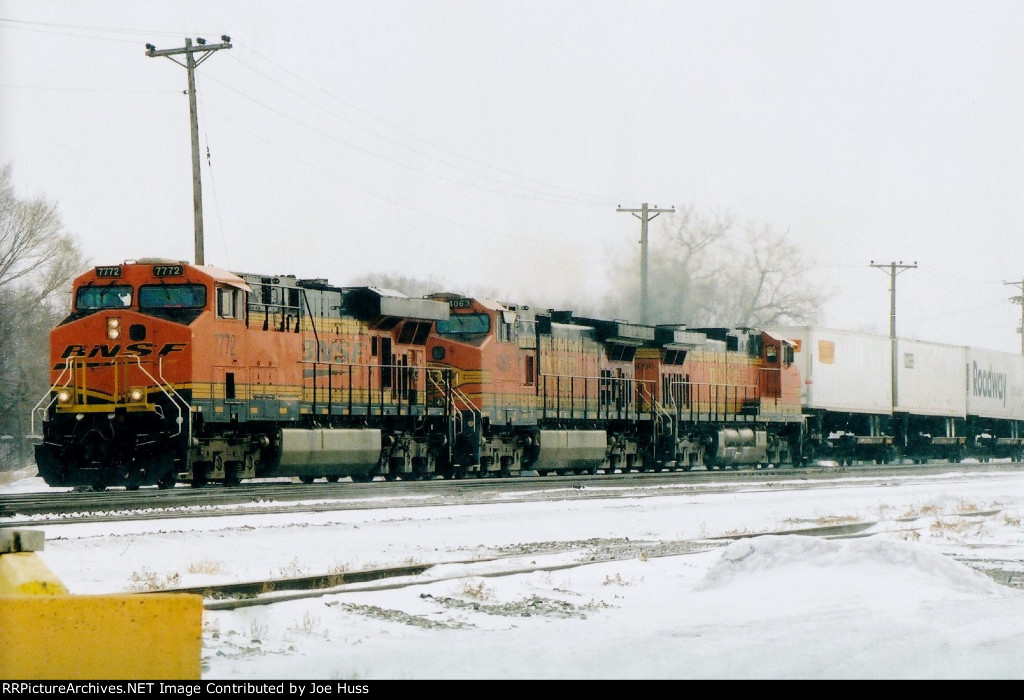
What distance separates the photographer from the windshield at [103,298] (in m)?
A: 18.4

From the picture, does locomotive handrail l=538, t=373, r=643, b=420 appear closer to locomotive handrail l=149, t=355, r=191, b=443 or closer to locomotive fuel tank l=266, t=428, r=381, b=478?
locomotive fuel tank l=266, t=428, r=381, b=478

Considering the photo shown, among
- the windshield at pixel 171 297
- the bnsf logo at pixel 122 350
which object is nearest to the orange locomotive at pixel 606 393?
the windshield at pixel 171 297

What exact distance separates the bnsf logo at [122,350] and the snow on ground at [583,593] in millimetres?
4291

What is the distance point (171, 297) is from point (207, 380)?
1.43 metres

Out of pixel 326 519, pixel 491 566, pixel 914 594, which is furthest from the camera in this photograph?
pixel 326 519

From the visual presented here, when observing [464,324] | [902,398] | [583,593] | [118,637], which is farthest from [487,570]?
[902,398]

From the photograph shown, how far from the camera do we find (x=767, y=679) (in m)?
5.86

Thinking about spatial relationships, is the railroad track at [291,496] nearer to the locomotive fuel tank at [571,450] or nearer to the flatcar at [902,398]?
the locomotive fuel tank at [571,450]

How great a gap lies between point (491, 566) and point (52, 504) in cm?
677

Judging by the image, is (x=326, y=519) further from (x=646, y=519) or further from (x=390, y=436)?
(x=390, y=436)

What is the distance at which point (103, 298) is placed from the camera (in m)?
18.5

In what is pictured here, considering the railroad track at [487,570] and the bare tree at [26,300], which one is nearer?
the railroad track at [487,570]

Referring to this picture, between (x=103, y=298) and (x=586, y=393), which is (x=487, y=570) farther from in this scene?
(x=586, y=393)

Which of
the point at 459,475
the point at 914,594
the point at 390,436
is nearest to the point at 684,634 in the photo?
the point at 914,594
